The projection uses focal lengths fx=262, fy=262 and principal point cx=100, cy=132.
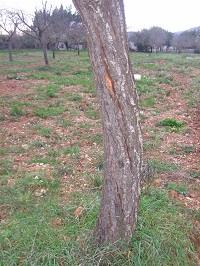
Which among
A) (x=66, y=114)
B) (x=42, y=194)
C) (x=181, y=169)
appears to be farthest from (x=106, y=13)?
(x=66, y=114)

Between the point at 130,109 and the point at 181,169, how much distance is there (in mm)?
1980

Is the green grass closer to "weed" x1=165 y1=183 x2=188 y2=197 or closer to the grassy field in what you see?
the grassy field

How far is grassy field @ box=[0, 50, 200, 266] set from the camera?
1.92m

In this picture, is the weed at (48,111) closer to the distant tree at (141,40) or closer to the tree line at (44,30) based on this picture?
the tree line at (44,30)

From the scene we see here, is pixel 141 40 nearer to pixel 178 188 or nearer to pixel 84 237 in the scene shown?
pixel 178 188

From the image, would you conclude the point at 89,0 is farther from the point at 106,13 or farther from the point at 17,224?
the point at 17,224

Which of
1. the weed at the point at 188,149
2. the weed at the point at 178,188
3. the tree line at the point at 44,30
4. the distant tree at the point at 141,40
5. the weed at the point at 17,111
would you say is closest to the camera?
the weed at the point at 178,188

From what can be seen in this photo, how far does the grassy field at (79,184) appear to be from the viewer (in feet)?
6.30

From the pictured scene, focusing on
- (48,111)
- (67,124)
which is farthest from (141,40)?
(67,124)

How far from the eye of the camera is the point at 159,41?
83.6 ft

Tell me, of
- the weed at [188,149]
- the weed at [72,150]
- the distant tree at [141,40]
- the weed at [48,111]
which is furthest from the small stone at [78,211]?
the distant tree at [141,40]

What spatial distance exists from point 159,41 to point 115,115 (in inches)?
1025

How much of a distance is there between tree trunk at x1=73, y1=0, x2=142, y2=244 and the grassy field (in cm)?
21

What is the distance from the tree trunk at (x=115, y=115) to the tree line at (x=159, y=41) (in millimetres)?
25443
